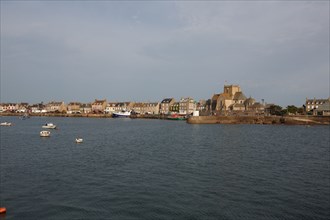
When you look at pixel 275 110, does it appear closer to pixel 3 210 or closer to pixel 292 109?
pixel 292 109

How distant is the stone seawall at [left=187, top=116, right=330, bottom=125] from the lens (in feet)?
324

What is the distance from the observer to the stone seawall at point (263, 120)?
9881 centimetres

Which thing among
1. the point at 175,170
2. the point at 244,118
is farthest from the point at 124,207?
the point at 244,118

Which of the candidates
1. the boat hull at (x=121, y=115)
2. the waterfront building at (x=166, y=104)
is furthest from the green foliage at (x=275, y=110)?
the boat hull at (x=121, y=115)

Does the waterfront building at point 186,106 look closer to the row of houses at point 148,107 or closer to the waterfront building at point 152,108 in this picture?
the row of houses at point 148,107

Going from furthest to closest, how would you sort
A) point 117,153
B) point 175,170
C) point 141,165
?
point 117,153 → point 141,165 → point 175,170

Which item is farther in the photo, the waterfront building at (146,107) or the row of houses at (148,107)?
the waterfront building at (146,107)

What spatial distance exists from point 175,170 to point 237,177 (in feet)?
17.9

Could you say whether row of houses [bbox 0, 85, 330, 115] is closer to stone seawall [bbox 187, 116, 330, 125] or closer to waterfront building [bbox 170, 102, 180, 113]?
waterfront building [bbox 170, 102, 180, 113]

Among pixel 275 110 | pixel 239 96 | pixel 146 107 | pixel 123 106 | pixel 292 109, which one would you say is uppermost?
pixel 239 96

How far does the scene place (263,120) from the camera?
106188 millimetres

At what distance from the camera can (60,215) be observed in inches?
618

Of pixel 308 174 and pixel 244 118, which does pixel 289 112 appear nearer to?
pixel 244 118

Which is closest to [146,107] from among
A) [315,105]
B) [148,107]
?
[148,107]
